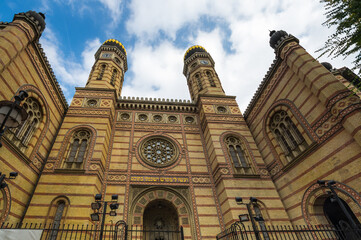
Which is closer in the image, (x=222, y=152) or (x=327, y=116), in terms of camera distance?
(x=327, y=116)

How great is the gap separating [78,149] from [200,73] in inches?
478

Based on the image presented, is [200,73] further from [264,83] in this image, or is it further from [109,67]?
[109,67]

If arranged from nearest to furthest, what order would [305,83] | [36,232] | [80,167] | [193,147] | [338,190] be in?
[36,232], [338,190], [305,83], [80,167], [193,147]

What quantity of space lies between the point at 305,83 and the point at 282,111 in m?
2.19

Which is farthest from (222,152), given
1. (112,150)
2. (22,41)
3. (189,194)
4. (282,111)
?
(22,41)

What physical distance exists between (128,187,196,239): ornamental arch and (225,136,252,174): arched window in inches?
141

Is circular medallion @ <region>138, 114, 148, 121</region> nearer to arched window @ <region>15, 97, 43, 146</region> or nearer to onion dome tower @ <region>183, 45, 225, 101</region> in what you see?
onion dome tower @ <region>183, 45, 225, 101</region>

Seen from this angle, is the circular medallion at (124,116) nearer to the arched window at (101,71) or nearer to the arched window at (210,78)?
the arched window at (101,71)

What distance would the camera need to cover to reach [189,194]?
10.7m

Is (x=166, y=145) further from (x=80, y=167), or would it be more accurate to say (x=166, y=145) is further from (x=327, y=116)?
(x=327, y=116)

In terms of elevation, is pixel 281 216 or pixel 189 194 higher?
pixel 189 194

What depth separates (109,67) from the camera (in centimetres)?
1647

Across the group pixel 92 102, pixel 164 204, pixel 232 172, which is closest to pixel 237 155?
pixel 232 172

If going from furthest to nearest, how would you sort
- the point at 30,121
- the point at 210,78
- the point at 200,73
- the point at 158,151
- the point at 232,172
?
the point at 200,73
the point at 210,78
the point at 158,151
the point at 232,172
the point at 30,121
